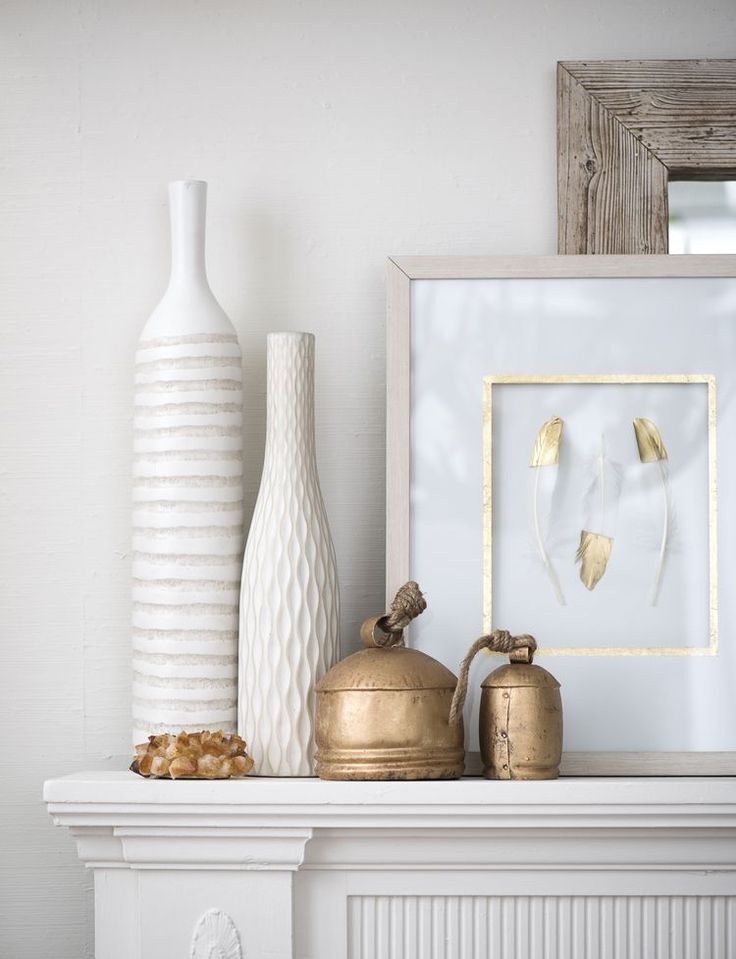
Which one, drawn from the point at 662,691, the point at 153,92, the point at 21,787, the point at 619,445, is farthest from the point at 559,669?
the point at 153,92

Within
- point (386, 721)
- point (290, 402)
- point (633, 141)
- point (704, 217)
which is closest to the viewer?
point (386, 721)

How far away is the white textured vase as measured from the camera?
1075mm

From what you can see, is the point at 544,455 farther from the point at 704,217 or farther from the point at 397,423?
the point at 704,217

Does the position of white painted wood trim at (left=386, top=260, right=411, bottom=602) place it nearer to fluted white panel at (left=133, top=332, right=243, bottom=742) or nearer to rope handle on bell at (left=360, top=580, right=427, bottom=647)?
rope handle on bell at (left=360, top=580, right=427, bottom=647)

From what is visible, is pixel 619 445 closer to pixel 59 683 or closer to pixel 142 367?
pixel 142 367

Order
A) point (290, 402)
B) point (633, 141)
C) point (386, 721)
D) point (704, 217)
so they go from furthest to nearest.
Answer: point (704, 217), point (633, 141), point (290, 402), point (386, 721)

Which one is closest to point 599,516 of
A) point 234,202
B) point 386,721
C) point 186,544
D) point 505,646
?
point 505,646

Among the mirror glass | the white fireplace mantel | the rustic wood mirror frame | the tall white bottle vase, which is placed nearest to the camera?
the white fireplace mantel

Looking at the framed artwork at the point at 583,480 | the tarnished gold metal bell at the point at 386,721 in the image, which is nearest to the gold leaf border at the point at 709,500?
the framed artwork at the point at 583,480

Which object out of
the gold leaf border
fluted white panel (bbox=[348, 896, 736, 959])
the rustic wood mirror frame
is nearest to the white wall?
the rustic wood mirror frame

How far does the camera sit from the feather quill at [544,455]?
1.13m

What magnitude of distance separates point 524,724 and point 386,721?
0.12m

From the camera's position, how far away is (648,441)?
1136mm

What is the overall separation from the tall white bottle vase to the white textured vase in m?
0.03
